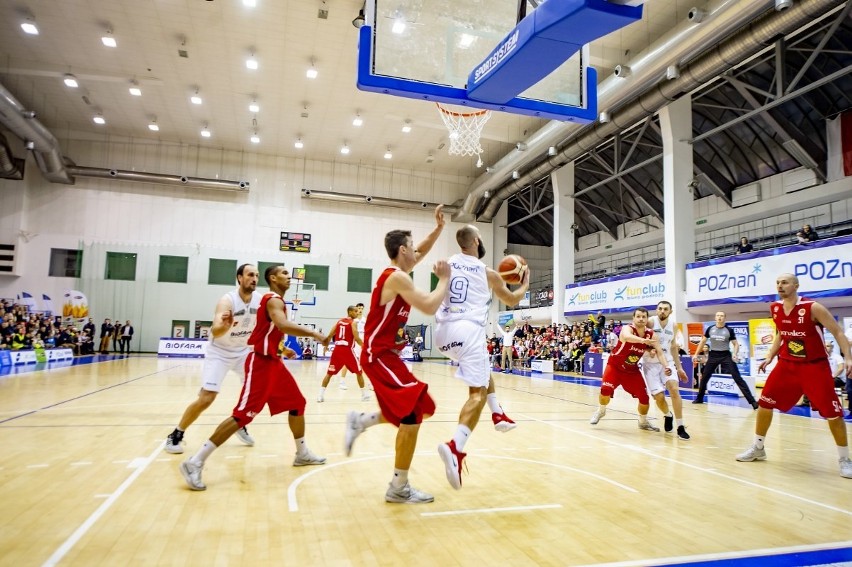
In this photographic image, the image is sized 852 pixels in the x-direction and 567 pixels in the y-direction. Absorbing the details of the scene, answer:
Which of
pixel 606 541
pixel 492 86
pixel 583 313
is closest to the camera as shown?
pixel 606 541

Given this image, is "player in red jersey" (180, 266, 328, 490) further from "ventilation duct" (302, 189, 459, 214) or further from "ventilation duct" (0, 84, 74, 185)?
"ventilation duct" (302, 189, 459, 214)

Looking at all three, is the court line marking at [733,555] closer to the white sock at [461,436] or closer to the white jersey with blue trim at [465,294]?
the white sock at [461,436]

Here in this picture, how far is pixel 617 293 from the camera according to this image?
804 inches

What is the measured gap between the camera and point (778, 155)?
2133 cm

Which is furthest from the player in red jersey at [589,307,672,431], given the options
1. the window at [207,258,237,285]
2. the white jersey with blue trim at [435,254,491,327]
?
the window at [207,258,237,285]

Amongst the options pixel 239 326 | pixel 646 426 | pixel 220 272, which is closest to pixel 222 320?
pixel 239 326

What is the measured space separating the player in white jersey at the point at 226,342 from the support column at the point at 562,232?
2061cm

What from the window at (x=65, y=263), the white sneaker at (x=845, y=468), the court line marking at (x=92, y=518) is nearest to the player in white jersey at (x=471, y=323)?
the court line marking at (x=92, y=518)

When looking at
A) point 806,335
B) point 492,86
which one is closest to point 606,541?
point 806,335

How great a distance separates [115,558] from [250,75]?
1986 cm

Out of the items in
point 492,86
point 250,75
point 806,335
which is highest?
point 250,75

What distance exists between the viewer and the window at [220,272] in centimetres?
2650

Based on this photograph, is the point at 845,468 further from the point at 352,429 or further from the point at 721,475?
the point at 352,429

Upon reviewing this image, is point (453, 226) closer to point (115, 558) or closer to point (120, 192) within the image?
point (120, 192)
